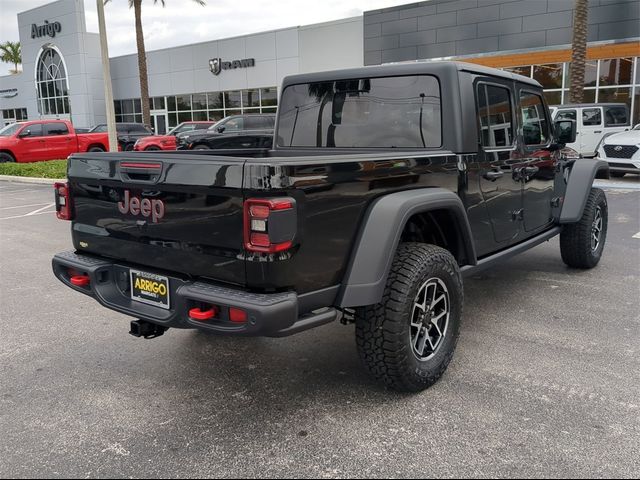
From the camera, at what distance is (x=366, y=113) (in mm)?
4070

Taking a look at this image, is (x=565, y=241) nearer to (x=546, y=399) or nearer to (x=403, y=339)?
(x=546, y=399)

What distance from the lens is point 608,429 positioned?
2.82 metres

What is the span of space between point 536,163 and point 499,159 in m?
0.77

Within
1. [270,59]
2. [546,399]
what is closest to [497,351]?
[546,399]

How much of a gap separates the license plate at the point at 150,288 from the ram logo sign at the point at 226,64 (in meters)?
29.3

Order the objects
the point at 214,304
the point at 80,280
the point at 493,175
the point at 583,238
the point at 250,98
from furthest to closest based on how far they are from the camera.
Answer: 1. the point at 250,98
2. the point at 583,238
3. the point at 493,175
4. the point at 80,280
5. the point at 214,304

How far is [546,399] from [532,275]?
282 cm

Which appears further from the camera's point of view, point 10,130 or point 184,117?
point 184,117

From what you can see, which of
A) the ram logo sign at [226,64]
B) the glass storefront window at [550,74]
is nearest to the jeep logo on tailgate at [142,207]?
the glass storefront window at [550,74]

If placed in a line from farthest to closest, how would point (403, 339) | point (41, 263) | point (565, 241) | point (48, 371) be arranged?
point (41, 263) → point (565, 241) → point (48, 371) → point (403, 339)

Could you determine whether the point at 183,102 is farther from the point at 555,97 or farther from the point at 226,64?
the point at 555,97

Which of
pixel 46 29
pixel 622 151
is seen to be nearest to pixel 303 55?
pixel 622 151

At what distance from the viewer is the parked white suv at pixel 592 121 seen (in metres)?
14.7

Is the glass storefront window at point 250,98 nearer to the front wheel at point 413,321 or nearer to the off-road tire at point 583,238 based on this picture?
the off-road tire at point 583,238
